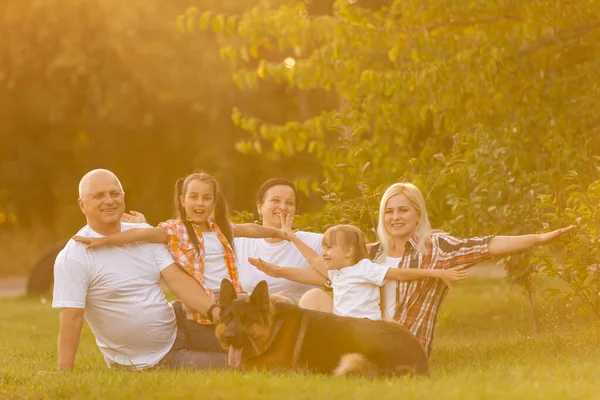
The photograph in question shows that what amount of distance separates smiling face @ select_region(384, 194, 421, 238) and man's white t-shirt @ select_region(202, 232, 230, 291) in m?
1.39

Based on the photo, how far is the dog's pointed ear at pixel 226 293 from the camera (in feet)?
24.0

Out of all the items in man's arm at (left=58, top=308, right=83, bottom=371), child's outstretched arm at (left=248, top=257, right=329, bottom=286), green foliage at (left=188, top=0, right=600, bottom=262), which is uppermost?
green foliage at (left=188, top=0, right=600, bottom=262)

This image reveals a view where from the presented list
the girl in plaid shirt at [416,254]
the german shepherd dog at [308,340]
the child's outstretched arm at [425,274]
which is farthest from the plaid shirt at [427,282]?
the german shepherd dog at [308,340]

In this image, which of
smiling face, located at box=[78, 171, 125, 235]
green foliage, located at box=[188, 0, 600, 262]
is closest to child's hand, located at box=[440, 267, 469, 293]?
smiling face, located at box=[78, 171, 125, 235]

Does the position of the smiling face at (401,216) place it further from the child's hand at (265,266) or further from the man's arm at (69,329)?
the man's arm at (69,329)

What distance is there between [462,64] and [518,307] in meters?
5.73

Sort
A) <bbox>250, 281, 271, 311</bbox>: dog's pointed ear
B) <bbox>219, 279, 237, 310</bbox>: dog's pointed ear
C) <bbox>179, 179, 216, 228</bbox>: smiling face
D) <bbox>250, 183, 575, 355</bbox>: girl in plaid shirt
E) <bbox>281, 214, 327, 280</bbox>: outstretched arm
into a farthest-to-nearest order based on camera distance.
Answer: <bbox>281, 214, 327, 280</bbox>: outstretched arm < <bbox>179, 179, 216, 228</bbox>: smiling face < <bbox>250, 183, 575, 355</bbox>: girl in plaid shirt < <bbox>219, 279, 237, 310</bbox>: dog's pointed ear < <bbox>250, 281, 271, 311</bbox>: dog's pointed ear

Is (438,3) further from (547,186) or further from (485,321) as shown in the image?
(485,321)

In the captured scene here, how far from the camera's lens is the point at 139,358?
8234 millimetres

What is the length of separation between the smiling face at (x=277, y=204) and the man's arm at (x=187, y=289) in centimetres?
118

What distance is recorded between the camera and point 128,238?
7918mm

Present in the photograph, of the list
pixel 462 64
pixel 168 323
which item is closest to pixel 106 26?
pixel 462 64

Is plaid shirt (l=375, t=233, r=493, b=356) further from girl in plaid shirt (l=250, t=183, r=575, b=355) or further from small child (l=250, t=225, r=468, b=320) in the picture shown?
small child (l=250, t=225, r=468, b=320)

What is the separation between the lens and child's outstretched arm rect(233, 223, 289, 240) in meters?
8.51
